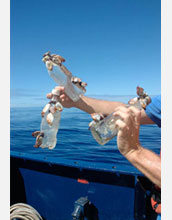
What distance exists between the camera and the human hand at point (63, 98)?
39.6 inches

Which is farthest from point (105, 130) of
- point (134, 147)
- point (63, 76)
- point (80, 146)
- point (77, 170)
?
point (80, 146)

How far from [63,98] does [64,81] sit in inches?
3.7

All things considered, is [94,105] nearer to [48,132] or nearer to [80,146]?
[48,132]

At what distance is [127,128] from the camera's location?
0.78 metres

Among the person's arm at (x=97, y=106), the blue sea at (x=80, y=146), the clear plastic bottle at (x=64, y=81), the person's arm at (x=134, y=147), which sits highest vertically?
the clear plastic bottle at (x=64, y=81)

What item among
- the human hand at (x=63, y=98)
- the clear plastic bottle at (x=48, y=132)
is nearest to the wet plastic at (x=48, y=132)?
the clear plastic bottle at (x=48, y=132)

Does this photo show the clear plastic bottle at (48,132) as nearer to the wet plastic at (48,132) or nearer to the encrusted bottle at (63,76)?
the wet plastic at (48,132)

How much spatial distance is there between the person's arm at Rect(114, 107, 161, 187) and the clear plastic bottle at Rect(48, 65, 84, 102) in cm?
39

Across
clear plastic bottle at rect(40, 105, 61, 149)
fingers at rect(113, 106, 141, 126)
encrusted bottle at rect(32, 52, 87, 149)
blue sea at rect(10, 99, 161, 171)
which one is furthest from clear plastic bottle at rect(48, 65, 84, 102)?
blue sea at rect(10, 99, 161, 171)

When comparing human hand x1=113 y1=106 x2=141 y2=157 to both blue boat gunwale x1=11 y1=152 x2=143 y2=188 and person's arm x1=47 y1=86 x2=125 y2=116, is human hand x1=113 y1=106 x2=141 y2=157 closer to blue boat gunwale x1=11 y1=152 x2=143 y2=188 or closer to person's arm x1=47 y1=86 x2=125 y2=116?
person's arm x1=47 y1=86 x2=125 y2=116

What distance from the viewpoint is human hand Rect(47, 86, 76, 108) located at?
39.6 inches

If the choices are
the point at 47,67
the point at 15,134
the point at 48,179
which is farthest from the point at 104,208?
the point at 15,134

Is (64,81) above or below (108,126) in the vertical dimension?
above

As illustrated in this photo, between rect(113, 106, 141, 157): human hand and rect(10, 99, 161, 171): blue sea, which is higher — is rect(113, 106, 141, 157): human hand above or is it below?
above
